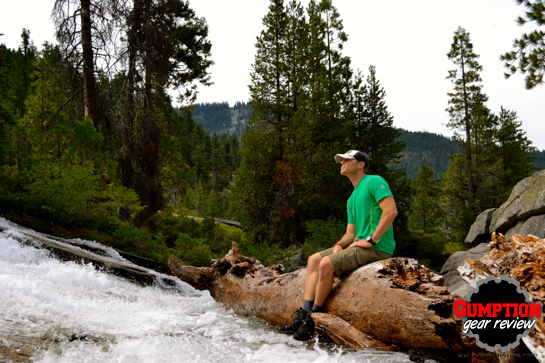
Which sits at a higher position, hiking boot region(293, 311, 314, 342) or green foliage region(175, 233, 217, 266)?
hiking boot region(293, 311, 314, 342)

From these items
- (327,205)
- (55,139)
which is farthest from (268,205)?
(55,139)

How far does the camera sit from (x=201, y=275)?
7.11 meters

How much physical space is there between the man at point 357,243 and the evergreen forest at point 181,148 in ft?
27.0

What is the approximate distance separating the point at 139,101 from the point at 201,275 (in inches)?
435

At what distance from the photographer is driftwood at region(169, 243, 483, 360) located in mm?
3275

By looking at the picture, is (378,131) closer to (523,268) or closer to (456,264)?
(456,264)

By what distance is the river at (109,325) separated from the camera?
334 centimetres

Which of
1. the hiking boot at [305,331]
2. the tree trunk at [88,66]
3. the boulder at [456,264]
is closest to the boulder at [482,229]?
the boulder at [456,264]

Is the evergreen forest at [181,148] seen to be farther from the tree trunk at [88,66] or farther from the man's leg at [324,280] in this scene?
the man's leg at [324,280]

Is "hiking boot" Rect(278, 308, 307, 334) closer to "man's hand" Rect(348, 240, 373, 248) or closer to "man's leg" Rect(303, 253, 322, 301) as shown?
"man's leg" Rect(303, 253, 322, 301)

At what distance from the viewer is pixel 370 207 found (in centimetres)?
407

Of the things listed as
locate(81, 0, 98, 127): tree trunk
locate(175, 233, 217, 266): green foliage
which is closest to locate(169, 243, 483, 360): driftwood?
locate(175, 233, 217, 266): green foliage

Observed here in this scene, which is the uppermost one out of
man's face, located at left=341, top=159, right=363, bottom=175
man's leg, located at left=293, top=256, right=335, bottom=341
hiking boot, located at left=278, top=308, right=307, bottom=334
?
man's face, located at left=341, top=159, right=363, bottom=175

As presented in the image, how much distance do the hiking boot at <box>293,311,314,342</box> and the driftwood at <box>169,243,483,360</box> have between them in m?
0.09
